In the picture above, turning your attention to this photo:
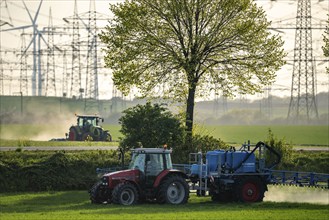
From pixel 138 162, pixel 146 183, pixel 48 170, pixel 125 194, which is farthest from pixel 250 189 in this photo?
pixel 48 170

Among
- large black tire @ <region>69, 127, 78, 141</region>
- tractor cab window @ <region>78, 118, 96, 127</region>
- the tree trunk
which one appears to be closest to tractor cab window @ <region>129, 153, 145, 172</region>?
the tree trunk

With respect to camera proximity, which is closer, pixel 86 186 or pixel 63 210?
pixel 63 210

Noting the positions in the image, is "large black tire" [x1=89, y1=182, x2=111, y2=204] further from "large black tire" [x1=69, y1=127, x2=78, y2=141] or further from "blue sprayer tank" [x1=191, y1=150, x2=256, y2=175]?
"large black tire" [x1=69, y1=127, x2=78, y2=141]

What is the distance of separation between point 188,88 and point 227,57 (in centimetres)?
351

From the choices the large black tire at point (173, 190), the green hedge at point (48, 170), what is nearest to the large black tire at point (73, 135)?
the green hedge at point (48, 170)

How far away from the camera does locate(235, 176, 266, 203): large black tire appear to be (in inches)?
1342

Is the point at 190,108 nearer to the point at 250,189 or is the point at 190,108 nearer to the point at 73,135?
the point at 250,189

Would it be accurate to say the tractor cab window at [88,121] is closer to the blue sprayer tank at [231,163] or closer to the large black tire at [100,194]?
the blue sprayer tank at [231,163]

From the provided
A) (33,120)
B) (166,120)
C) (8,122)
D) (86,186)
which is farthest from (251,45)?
(33,120)

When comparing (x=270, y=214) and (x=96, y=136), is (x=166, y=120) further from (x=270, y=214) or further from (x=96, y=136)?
(x=96, y=136)

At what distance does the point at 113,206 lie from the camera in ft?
101

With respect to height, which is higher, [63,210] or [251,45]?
[251,45]

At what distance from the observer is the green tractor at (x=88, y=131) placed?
247ft

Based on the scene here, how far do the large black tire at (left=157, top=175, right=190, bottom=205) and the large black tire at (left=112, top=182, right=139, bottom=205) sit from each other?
1.12 metres
